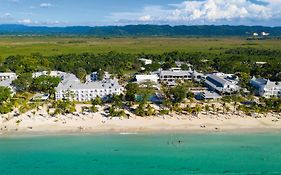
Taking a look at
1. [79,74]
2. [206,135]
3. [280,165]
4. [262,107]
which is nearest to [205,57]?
[79,74]

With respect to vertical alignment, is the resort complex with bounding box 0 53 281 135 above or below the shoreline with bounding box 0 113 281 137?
above

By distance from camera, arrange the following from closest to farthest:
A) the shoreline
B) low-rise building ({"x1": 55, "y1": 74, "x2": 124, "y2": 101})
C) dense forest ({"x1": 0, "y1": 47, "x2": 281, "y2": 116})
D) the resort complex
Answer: the shoreline → the resort complex → dense forest ({"x1": 0, "y1": 47, "x2": 281, "y2": 116}) → low-rise building ({"x1": 55, "y1": 74, "x2": 124, "y2": 101})

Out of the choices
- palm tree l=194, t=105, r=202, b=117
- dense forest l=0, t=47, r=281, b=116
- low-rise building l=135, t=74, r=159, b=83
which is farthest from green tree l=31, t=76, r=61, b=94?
palm tree l=194, t=105, r=202, b=117

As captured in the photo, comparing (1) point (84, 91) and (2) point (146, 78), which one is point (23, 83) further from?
(2) point (146, 78)

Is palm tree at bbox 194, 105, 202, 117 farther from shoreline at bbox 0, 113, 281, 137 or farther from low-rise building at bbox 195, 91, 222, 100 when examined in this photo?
low-rise building at bbox 195, 91, 222, 100

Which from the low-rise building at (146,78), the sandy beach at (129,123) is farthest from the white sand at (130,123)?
the low-rise building at (146,78)

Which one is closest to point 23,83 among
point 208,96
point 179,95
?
point 179,95

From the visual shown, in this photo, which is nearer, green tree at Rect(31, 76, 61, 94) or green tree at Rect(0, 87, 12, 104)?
green tree at Rect(0, 87, 12, 104)

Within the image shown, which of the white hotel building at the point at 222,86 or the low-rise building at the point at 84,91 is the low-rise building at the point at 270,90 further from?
the low-rise building at the point at 84,91
